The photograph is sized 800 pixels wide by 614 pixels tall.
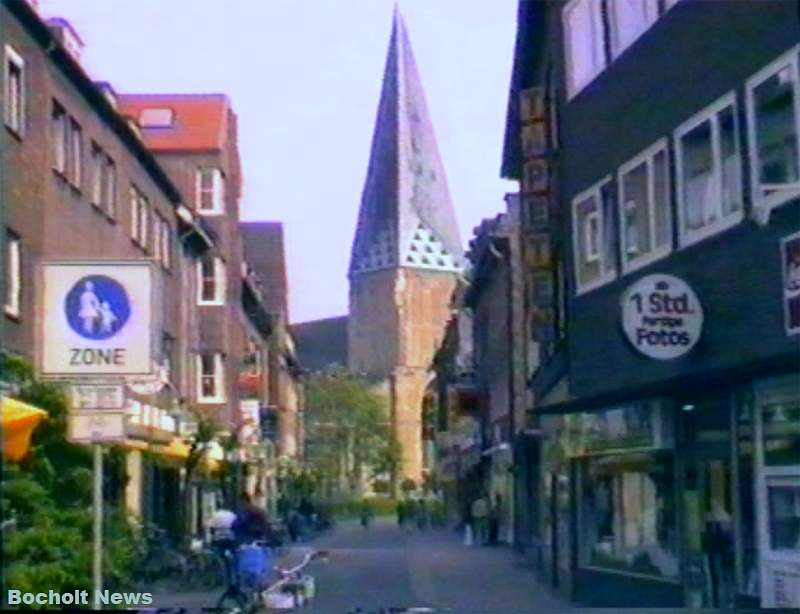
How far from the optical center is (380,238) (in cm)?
16550

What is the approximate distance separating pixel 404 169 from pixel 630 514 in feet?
407

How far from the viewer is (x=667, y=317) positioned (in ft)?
71.9

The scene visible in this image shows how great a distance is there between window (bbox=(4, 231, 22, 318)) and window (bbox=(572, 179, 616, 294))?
874cm

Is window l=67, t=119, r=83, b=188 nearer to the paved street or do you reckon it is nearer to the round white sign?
the paved street

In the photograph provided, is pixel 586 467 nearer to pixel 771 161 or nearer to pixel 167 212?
pixel 771 161

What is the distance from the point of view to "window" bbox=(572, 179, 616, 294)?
89.5ft

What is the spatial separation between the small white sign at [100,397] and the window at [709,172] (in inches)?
385

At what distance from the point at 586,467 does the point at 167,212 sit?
22.2 m

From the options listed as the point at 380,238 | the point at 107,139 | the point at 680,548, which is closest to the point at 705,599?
the point at 680,548

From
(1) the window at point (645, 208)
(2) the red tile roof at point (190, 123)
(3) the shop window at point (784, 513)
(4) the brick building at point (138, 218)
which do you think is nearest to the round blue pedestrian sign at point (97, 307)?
(4) the brick building at point (138, 218)

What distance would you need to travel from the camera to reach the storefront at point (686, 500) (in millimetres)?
20422

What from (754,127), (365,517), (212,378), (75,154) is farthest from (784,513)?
(365,517)

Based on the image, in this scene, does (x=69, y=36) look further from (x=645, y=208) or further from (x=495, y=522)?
(x=495, y=522)

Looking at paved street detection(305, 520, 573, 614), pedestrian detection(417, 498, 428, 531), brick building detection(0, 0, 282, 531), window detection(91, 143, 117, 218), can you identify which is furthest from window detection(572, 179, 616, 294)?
pedestrian detection(417, 498, 428, 531)
